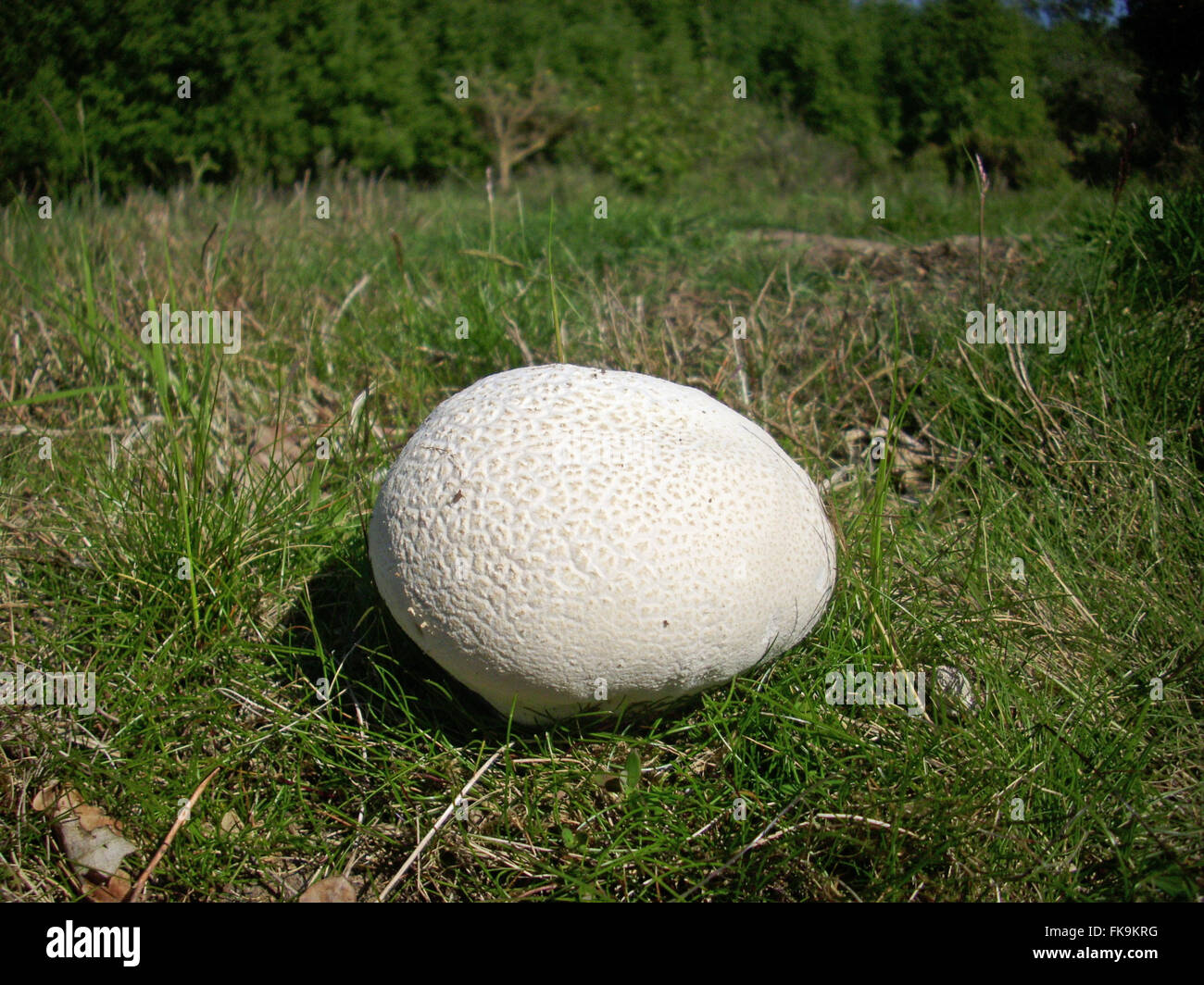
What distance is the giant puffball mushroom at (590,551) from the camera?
1.59m

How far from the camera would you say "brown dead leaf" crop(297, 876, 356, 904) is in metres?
1.65

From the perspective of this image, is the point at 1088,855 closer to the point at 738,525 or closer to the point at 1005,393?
the point at 738,525

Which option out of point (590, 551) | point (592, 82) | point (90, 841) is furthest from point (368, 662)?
point (592, 82)

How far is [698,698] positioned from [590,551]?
0.54 meters

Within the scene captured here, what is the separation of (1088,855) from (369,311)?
10.2 feet

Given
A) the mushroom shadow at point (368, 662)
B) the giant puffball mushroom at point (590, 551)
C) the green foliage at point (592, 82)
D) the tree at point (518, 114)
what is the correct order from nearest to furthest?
the giant puffball mushroom at point (590, 551)
the mushroom shadow at point (368, 662)
the green foliage at point (592, 82)
the tree at point (518, 114)

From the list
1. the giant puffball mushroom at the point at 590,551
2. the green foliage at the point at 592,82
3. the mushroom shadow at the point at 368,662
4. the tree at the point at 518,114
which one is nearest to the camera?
the giant puffball mushroom at the point at 590,551

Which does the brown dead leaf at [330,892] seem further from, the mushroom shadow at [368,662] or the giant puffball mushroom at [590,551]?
the giant puffball mushroom at [590,551]

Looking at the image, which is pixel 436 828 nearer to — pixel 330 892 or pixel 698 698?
pixel 330 892

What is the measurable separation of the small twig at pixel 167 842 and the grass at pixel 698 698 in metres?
0.03

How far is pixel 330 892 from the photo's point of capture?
1.66 metres

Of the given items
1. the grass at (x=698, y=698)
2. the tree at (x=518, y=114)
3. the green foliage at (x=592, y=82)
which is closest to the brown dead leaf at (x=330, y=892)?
the grass at (x=698, y=698)

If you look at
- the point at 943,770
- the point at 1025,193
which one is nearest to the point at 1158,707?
the point at 943,770

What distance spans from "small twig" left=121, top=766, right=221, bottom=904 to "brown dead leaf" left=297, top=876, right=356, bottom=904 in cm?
30
